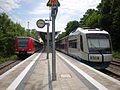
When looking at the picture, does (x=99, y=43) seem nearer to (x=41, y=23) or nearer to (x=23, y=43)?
(x=41, y=23)

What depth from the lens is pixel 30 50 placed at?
22.9m

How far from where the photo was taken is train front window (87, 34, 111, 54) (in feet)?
39.7

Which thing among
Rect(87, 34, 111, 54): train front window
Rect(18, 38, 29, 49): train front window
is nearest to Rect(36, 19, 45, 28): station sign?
Answer: Rect(87, 34, 111, 54): train front window

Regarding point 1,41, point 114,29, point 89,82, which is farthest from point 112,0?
point 89,82

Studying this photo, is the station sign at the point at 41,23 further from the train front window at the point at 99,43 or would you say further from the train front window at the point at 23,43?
the train front window at the point at 23,43

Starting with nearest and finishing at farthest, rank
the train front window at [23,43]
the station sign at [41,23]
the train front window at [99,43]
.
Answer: the train front window at [99,43], the station sign at [41,23], the train front window at [23,43]

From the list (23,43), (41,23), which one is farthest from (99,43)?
(23,43)

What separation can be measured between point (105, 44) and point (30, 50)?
41.8 ft

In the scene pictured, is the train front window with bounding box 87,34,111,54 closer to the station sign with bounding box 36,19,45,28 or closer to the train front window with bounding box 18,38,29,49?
the station sign with bounding box 36,19,45,28

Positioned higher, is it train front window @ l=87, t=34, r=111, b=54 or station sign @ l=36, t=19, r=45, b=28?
station sign @ l=36, t=19, r=45, b=28

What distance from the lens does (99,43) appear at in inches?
486

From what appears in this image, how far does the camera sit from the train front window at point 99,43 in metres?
12.1

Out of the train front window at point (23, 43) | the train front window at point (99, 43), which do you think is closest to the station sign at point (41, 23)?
the train front window at point (99, 43)

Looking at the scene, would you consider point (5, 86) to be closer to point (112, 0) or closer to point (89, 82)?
point (89, 82)
